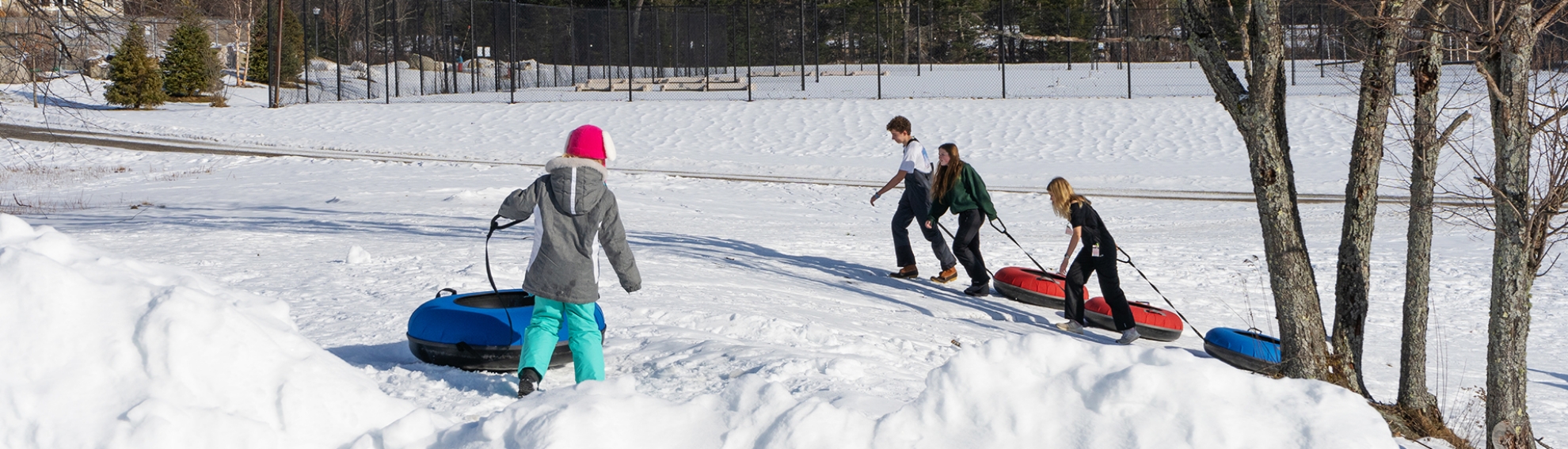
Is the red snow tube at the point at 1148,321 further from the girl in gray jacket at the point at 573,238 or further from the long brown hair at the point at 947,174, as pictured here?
the girl in gray jacket at the point at 573,238

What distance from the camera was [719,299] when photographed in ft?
27.1

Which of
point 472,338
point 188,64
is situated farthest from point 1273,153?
point 188,64

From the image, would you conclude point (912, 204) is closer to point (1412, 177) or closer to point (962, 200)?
point (962, 200)

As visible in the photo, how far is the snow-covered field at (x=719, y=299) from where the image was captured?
3.25 meters

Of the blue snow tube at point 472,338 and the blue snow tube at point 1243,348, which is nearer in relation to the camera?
the blue snow tube at point 472,338

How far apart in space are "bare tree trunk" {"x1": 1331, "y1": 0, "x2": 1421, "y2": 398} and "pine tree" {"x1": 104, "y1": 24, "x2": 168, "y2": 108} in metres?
32.5

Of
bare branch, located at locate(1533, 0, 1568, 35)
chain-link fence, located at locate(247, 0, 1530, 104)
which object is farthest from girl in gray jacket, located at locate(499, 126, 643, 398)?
chain-link fence, located at locate(247, 0, 1530, 104)

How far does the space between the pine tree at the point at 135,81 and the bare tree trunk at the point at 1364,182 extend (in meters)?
32.5

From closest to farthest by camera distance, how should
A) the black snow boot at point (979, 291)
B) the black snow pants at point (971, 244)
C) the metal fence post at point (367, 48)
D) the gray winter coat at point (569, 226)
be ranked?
the gray winter coat at point (569, 226), the black snow pants at point (971, 244), the black snow boot at point (979, 291), the metal fence post at point (367, 48)

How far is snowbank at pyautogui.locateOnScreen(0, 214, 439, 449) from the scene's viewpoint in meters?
3.09

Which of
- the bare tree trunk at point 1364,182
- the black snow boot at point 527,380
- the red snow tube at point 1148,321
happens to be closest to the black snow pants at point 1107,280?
the red snow tube at point 1148,321

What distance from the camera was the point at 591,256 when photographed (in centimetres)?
484

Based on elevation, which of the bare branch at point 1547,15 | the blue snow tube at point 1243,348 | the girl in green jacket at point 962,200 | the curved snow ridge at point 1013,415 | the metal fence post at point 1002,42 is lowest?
the blue snow tube at point 1243,348

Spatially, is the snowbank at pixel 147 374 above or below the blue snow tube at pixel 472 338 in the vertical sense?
above
